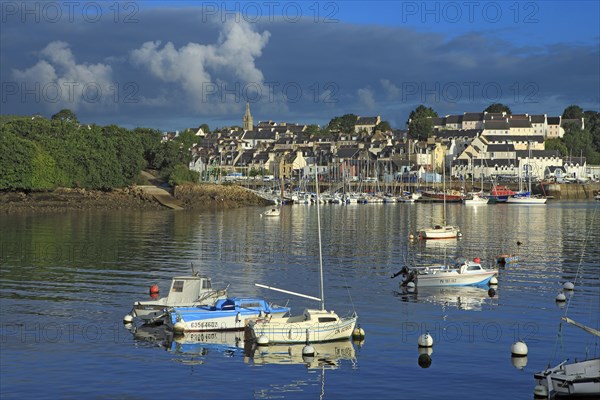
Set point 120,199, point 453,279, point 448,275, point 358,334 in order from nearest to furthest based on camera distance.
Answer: point 358,334 < point 448,275 < point 453,279 < point 120,199

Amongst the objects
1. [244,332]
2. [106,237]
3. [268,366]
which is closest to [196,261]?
[106,237]

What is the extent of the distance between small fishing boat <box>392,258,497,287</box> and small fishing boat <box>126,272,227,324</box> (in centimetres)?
1328

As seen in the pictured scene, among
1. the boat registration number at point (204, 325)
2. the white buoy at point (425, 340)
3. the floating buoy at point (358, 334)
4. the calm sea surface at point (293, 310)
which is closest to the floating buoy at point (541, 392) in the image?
the calm sea surface at point (293, 310)

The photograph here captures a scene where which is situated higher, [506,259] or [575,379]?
[506,259]

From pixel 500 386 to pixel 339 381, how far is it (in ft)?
17.7

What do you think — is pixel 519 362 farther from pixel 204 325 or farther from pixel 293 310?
pixel 204 325

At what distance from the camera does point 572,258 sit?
64.0 metres

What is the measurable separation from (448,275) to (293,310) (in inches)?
473

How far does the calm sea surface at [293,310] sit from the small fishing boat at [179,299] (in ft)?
3.90

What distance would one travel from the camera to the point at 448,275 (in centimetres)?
4925

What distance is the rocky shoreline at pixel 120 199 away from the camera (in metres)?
121

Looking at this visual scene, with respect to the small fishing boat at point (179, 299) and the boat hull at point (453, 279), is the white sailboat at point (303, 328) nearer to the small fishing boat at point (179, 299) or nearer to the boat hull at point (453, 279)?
the small fishing boat at point (179, 299)

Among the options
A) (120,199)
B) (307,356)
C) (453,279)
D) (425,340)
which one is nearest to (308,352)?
(307,356)

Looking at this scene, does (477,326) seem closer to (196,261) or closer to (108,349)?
(108,349)
